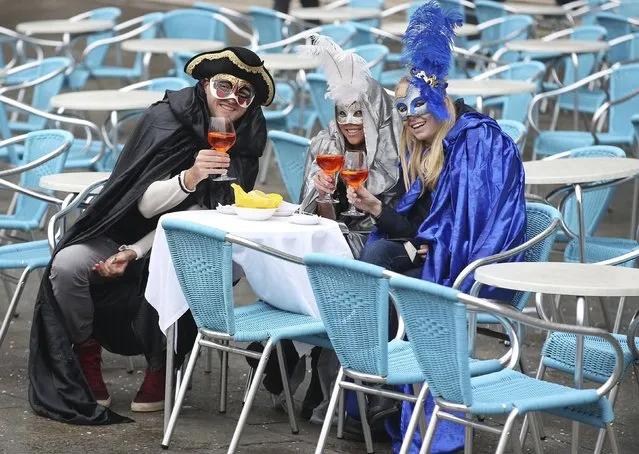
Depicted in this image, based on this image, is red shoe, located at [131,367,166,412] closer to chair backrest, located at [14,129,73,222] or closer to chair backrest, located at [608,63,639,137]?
chair backrest, located at [14,129,73,222]

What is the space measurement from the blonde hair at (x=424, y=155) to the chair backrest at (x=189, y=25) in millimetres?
6814

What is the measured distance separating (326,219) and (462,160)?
54 centimetres

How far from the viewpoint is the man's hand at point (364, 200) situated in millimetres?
5145

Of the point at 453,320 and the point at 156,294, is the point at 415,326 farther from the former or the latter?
the point at 156,294

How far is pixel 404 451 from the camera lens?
4.11m

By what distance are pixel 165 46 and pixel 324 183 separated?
5.82 m

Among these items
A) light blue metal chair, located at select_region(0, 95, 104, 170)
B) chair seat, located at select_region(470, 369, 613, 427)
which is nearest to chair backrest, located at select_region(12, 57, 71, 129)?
light blue metal chair, located at select_region(0, 95, 104, 170)

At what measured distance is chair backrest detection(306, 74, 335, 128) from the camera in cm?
864

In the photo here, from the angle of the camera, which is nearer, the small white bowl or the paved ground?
the paved ground

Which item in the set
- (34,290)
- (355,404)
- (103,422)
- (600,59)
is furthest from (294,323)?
(600,59)

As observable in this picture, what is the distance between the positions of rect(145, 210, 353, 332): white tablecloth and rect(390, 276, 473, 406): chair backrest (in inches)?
42.6

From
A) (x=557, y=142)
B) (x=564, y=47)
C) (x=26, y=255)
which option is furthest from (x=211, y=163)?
(x=564, y=47)

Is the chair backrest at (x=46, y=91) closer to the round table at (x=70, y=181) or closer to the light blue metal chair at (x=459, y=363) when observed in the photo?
the round table at (x=70, y=181)

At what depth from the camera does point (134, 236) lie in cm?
558
